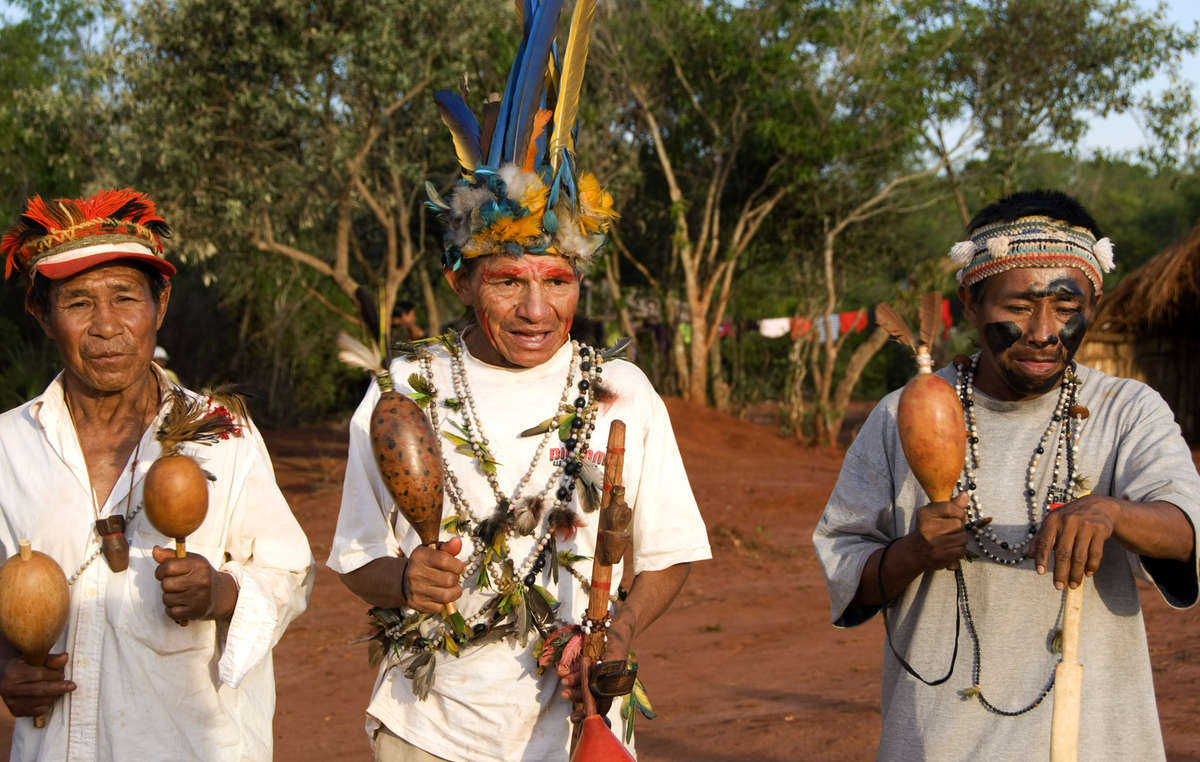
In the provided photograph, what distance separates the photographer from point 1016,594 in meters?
2.91

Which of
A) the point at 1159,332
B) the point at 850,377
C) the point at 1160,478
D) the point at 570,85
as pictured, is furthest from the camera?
the point at 1159,332

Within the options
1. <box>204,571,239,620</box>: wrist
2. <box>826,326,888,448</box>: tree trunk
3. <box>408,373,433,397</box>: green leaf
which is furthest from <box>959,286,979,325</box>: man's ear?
<box>826,326,888,448</box>: tree trunk

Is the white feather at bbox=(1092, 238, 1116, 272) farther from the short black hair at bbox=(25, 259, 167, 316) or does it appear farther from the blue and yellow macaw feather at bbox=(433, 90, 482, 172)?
the short black hair at bbox=(25, 259, 167, 316)

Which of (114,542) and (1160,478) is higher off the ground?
(1160,478)

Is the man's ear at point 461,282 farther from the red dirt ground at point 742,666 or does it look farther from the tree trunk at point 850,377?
the tree trunk at point 850,377

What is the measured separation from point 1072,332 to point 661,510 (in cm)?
117

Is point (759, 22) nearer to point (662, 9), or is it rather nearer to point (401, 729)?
point (662, 9)

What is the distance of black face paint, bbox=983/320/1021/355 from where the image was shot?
2.94 metres

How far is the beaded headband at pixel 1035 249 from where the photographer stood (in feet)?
9.66

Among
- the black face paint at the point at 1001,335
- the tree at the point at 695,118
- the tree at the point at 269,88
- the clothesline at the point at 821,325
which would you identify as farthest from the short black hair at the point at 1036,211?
the clothesline at the point at 821,325

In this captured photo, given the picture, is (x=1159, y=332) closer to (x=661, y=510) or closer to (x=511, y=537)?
(x=661, y=510)

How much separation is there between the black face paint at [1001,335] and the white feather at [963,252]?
0.70 ft

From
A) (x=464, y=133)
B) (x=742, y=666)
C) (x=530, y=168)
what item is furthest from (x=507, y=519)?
(x=742, y=666)

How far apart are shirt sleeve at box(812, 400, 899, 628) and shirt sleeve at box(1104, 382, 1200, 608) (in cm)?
59
